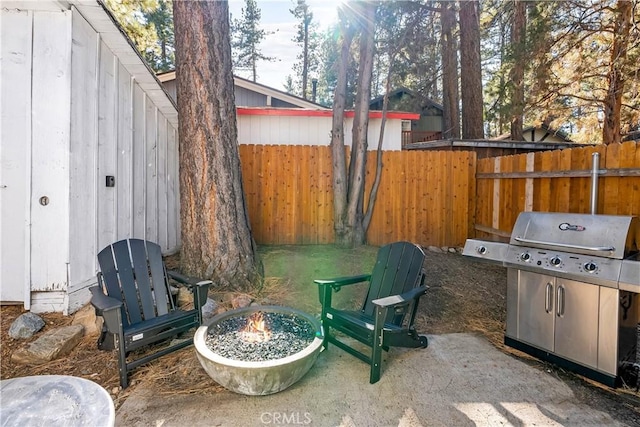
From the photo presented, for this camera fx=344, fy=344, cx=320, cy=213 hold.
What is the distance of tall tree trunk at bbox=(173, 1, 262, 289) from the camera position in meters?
3.66

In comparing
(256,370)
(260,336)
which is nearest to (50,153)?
(260,336)

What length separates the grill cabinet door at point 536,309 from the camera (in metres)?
2.64

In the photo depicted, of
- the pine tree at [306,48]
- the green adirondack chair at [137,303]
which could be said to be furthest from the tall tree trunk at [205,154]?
the pine tree at [306,48]

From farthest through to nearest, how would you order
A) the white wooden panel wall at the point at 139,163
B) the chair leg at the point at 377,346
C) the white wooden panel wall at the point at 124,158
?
the white wooden panel wall at the point at 139,163 < the white wooden panel wall at the point at 124,158 < the chair leg at the point at 377,346

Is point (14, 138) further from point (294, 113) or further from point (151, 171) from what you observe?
point (294, 113)

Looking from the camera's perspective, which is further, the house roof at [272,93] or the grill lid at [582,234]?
the house roof at [272,93]

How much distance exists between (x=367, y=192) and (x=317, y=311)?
2739 mm

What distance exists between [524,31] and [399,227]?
188 inches

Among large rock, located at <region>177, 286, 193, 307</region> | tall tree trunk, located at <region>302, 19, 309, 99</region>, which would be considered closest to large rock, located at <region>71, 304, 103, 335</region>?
large rock, located at <region>177, 286, 193, 307</region>

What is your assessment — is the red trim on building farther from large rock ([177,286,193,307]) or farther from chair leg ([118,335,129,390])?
chair leg ([118,335,129,390])

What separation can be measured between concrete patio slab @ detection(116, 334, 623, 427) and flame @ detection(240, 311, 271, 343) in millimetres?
359

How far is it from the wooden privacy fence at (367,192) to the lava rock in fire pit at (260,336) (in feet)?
10.3

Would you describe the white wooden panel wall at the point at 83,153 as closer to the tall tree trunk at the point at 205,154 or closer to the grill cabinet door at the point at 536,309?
the tall tree trunk at the point at 205,154

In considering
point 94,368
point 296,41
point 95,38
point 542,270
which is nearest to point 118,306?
point 94,368
